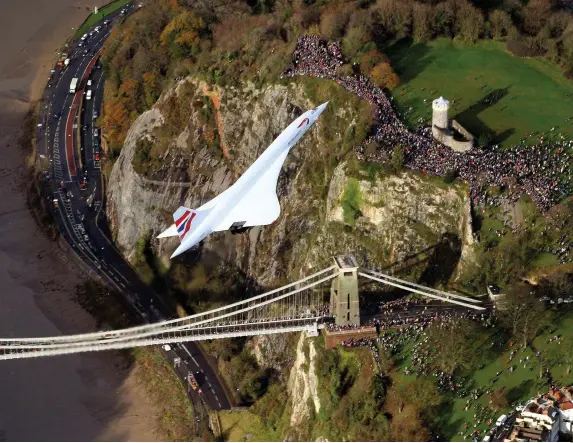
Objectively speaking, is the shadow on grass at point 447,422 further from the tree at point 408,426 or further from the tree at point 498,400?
the tree at point 498,400

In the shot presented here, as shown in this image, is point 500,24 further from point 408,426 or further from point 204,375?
point 408,426

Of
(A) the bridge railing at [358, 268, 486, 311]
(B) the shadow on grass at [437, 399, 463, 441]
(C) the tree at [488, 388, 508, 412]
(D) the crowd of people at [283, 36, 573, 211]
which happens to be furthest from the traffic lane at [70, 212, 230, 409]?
(C) the tree at [488, 388, 508, 412]

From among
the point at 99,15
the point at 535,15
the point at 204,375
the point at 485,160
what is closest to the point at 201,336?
the point at 204,375

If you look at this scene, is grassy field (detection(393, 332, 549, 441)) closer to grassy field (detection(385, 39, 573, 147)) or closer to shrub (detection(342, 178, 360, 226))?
shrub (detection(342, 178, 360, 226))

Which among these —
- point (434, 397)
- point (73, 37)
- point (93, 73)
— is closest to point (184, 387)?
point (434, 397)

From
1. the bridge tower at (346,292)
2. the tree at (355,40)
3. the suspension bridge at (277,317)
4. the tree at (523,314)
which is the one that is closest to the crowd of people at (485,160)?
the tree at (355,40)

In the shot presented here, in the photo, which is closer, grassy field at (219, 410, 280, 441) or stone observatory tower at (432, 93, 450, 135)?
grassy field at (219, 410, 280, 441)
